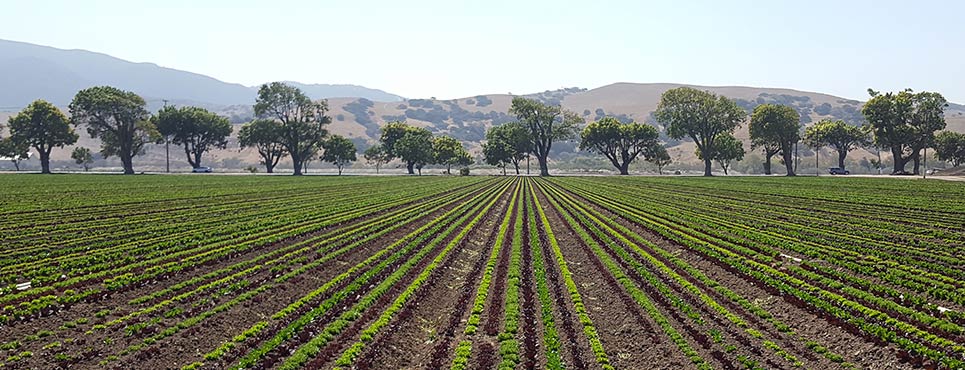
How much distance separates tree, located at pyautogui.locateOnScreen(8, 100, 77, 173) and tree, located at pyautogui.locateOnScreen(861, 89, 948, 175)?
134 metres

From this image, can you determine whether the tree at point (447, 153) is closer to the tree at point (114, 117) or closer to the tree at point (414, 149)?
the tree at point (414, 149)

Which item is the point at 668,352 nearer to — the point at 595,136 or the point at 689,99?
the point at 689,99

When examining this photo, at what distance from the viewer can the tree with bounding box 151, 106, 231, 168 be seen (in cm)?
12331

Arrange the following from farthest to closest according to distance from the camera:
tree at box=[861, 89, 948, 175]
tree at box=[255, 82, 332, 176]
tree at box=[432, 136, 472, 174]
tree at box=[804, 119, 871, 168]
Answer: tree at box=[432, 136, 472, 174]
tree at box=[804, 119, 871, 168]
tree at box=[255, 82, 332, 176]
tree at box=[861, 89, 948, 175]

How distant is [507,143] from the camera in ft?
432

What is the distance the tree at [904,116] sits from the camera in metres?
103

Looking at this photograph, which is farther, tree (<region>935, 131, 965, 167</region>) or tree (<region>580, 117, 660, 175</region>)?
tree (<region>580, 117, 660, 175</region>)

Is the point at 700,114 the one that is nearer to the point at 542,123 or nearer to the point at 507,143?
the point at 542,123

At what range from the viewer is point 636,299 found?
17.0 meters

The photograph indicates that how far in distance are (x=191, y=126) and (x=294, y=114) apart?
20.6 meters

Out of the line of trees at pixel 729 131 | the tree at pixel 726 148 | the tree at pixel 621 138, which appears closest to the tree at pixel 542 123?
the line of trees at pixel 729 131

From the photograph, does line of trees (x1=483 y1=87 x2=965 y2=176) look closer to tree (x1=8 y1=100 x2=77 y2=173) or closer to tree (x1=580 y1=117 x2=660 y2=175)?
tree (x1=580 y1=117 x2=660 y2=175)

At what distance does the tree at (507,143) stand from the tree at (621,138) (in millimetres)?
12860

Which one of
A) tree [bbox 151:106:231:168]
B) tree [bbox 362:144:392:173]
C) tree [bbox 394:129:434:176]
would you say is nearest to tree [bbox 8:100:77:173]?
tree [bbox 151:106:231:168]
